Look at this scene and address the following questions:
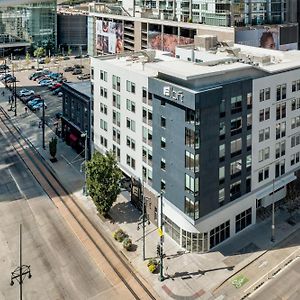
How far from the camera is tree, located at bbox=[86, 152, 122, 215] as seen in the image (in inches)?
2416

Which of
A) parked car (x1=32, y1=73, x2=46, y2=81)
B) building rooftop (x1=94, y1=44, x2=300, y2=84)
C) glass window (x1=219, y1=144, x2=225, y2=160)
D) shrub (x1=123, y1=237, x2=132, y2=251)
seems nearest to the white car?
parked car (x1=32, y1=73, x2=46, y2=81)

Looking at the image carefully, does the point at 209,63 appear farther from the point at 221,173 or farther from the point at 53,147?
the point at 53,147

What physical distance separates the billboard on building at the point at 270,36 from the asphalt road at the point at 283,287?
74.4 meters

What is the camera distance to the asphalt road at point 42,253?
49938 millimetres

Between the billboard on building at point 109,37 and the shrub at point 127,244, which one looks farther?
the billboard on building at point 109,37

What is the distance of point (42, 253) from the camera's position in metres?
56.8

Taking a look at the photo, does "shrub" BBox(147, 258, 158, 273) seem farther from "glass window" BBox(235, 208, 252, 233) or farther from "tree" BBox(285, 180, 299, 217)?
"tree" BBox(285, 180, 299, 217)

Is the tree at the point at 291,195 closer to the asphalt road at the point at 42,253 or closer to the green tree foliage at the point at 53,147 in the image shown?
the asphalt road at the point at 42,253

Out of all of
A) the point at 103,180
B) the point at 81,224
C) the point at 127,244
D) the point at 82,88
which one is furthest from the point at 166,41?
the point at 127,244

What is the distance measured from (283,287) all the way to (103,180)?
89.8 ft

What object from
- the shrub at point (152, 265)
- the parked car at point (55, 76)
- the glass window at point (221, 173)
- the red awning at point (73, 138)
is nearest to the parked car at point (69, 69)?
the parked car at point (55, 76)

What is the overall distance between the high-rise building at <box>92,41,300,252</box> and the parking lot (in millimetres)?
47079

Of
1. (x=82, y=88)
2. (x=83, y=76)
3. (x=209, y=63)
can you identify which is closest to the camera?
(x=209, y=63)

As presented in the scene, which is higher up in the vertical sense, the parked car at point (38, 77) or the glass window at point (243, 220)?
the parked car at point (38, 77)
